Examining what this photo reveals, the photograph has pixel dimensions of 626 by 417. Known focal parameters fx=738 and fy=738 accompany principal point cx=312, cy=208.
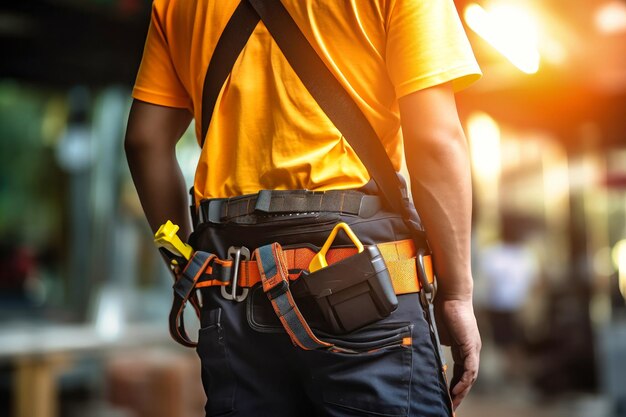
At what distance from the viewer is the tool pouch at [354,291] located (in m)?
1.52

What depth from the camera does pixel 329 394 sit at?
1.54 metres

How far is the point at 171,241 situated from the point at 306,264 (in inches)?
13.6

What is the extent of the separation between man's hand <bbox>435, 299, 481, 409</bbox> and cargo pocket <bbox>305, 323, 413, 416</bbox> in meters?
0.19

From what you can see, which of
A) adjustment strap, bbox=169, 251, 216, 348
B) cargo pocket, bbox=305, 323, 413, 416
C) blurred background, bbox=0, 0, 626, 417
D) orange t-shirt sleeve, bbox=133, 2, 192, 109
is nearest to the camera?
cargo pocket, bbox=305, 323, 413, 416

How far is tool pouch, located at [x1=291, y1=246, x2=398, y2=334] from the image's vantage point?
5.00ft

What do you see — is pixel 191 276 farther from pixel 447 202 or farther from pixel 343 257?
pixel 447 202

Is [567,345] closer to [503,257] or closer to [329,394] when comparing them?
[503,257]

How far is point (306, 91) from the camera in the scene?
162cm

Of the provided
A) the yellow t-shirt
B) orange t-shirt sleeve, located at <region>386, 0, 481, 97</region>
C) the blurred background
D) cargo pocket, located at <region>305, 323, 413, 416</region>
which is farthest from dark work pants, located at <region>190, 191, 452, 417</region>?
the blurred background

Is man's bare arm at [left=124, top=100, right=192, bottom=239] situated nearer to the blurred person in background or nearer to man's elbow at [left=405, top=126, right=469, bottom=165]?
man's elbow at [left=405, top=126, right=469, bottom=165]

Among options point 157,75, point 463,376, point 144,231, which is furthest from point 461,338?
point 144,231

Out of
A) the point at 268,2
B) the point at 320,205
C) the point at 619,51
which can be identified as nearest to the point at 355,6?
the point at 268,2

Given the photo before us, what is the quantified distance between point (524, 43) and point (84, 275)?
14.5 ft

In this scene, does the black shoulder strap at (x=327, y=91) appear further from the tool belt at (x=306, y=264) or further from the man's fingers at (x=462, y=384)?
the man's fingers at (x=462, y=384)
